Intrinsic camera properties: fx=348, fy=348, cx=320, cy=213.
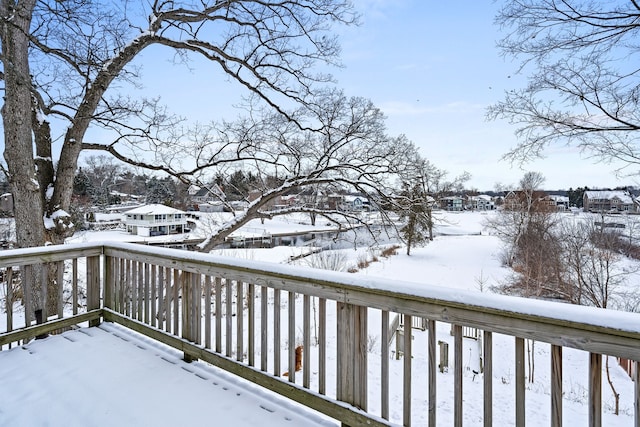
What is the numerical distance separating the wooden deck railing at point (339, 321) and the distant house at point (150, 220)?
27.2m

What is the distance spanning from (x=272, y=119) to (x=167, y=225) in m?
26.5

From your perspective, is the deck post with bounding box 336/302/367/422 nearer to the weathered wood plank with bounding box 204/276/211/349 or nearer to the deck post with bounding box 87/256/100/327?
the weathered wood plank with bounding box 204/276/211/349

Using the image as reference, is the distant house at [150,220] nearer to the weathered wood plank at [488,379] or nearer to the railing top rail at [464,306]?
the railing top rail at [464,306]

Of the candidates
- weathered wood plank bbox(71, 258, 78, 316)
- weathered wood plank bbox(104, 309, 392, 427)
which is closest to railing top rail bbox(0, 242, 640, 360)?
weathered wood plank bbox(104, 309, 392, 427)

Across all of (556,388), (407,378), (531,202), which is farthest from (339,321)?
(531,202)

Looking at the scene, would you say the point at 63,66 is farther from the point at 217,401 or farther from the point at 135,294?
the point at 217,401

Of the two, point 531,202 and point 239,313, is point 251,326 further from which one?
point 531,202

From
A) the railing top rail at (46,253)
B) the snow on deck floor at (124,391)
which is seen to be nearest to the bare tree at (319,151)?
the railing top rail at (46,253)

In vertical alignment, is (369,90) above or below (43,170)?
above

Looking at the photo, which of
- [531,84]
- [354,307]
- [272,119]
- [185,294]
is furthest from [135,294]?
[531,84]

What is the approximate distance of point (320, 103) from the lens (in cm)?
744

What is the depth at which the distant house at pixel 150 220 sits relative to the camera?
2891 cm

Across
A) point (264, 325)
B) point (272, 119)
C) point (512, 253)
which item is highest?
point (272, 119)

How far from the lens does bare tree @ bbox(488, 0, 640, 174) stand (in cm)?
499
